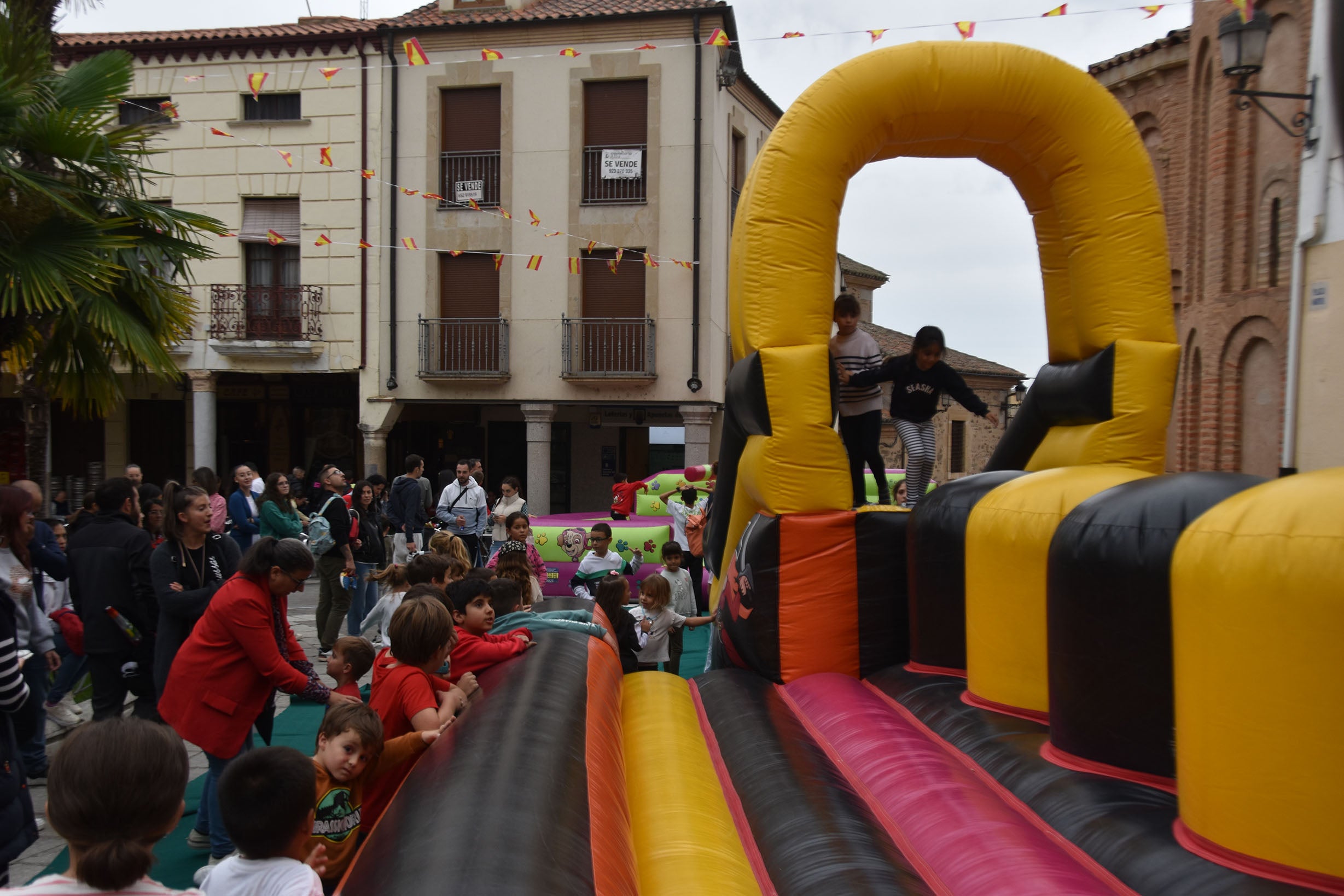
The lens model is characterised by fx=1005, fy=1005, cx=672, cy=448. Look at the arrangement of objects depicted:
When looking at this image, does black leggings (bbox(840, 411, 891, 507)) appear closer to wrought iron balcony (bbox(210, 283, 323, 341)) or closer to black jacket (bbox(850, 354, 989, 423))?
black jacket (bbox(850, 354, 989, 423))

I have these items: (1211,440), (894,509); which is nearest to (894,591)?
(894,509)

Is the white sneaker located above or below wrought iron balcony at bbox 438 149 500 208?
below

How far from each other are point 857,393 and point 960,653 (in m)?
2.01

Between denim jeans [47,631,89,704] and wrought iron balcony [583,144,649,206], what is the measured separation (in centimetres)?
1272

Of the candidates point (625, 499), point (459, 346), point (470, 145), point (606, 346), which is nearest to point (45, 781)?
point (625, 499)

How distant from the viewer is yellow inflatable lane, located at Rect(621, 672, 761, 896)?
110 inches

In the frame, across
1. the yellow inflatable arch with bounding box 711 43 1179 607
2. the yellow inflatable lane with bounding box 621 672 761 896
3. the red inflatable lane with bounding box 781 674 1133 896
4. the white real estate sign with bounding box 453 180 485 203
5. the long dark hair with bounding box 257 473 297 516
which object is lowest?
the yellow inflatable lane with bounding box 621 672 761 896

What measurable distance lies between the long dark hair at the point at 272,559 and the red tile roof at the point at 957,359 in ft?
79.8

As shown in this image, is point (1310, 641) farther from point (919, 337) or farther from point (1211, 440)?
point (1211, 440)

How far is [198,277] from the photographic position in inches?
711

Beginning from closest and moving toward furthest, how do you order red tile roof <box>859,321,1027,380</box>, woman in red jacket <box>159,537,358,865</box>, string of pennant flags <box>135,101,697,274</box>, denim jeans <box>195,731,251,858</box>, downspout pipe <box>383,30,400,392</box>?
1. woman in red jacket <box>159,537,358,865</box>
2. denim jeans <box>195,731,251,858</box>
3. string of pennant flags <box>135,101,697,274</box>
4. downspout pipe <box>383,30,400,392</box>
5. red tile roof <box>859,321,1027,380</box>

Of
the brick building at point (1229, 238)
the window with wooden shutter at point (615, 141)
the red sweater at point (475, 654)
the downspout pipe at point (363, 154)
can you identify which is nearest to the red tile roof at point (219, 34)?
the downspout pipe at point (363, 154)

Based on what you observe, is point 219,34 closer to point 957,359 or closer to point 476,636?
point 476,636

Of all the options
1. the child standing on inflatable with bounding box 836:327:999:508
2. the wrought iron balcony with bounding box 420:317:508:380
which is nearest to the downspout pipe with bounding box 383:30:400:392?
the wrought iron balcony with bounding box 420:317:508:380
